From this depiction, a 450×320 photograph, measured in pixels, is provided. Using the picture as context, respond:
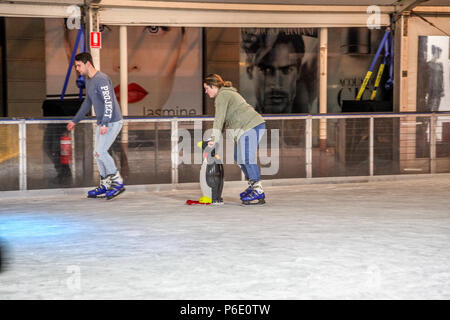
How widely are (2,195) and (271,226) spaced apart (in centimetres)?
388

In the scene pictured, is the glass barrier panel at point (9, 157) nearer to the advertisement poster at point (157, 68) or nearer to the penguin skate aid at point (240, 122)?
the penguin skate aid at point (240, 122)

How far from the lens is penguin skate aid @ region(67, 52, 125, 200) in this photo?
8.77 meters

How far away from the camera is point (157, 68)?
1557 centimetres

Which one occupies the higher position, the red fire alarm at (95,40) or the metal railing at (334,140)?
the red fire alarm at (95,40)

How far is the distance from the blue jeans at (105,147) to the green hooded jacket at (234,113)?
1364mm

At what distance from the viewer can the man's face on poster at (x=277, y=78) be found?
16.1 meters

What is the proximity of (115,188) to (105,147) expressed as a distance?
1.61 ft

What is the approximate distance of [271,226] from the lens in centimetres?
706

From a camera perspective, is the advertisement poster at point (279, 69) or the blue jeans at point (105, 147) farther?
the advertisement poster at point (279, 69)

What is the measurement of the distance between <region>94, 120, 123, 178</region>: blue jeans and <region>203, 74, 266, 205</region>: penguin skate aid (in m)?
1.26

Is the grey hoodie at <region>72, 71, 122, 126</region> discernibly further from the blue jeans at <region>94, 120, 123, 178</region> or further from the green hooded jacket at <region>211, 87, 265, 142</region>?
the green hooded jacket at <region>211, 87, 265, 142</region>

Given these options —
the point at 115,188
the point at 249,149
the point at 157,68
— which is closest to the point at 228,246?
the point at 249,149

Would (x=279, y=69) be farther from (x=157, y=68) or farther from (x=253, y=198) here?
(x=253, y=198)

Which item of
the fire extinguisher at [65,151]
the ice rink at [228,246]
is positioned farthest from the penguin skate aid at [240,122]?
the fire extinguisher at [65,151]
